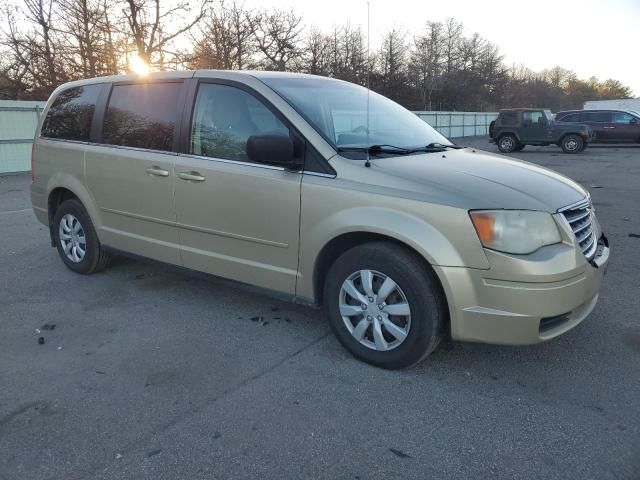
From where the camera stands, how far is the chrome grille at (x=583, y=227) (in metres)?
3.07

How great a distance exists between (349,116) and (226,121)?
2.97 feet

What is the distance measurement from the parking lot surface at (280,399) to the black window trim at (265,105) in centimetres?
120

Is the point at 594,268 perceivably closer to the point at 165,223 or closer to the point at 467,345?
the point at 467,345

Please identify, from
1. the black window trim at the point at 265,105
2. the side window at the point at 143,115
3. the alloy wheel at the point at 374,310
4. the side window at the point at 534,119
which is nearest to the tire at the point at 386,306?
the alloy wheel at the point at 374,310

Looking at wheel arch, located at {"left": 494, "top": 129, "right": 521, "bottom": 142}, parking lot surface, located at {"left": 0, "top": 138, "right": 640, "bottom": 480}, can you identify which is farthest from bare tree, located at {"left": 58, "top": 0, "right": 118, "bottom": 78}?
parking lot surface, located at {"left": 0, "top": 138, "right": 640, "bottom": 480}

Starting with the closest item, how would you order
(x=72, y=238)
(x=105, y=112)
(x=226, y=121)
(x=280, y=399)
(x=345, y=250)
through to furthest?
(x=280, y=399) < (x=345, y=250) < (x=226, y=121) < (x=105, y=112) < (x=72, y=238)

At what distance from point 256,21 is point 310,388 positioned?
29408mm

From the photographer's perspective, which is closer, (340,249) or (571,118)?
(340,249)

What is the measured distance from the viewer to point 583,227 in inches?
126

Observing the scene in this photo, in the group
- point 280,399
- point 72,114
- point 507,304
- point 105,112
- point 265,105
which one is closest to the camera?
point 507,304

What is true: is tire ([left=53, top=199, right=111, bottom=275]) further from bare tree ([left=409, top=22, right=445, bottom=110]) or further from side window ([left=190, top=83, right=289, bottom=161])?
bare tree ([left=409, top=22, right=445, bottom=110])

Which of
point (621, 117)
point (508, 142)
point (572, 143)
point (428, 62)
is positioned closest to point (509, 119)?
point (508, 142)

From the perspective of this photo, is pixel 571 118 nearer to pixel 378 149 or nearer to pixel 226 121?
pixel 378 149

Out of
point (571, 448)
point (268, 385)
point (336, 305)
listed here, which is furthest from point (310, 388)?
point (571, 448)
